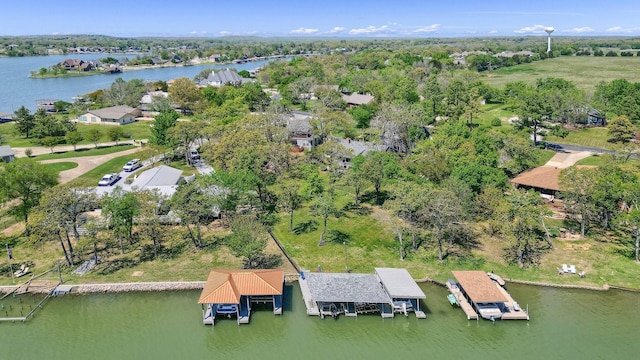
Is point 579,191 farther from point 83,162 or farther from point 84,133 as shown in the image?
point 84,133

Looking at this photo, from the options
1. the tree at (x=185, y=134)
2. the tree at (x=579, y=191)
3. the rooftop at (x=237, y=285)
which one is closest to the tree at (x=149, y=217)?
the rooftop at (x=237, y=285)

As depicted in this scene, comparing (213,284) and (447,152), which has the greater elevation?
(447,152)

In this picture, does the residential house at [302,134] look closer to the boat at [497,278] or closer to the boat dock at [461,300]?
the boat dock at [461,300]

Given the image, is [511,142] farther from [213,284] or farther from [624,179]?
[213,284]

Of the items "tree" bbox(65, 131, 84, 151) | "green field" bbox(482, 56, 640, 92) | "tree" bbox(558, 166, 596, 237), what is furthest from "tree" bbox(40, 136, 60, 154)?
"green field" bbox(482, 56, 640, 92)

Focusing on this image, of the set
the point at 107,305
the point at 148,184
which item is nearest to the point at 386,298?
the point at 107,305

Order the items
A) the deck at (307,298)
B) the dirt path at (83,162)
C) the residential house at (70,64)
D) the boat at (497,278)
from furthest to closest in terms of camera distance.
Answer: the residential house at (70,64), the dirt path at (83,162), the boat at (497,278), the deck at (307,298)
